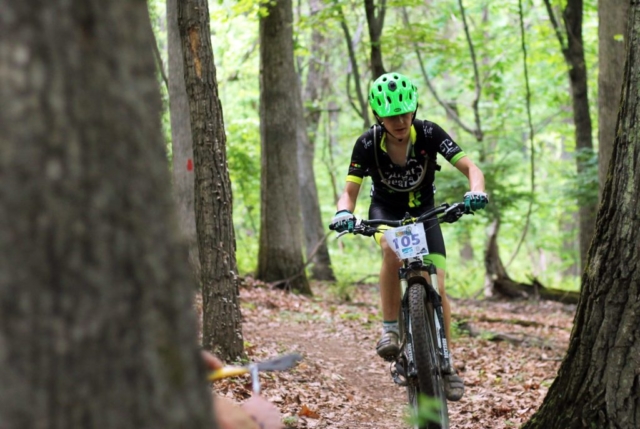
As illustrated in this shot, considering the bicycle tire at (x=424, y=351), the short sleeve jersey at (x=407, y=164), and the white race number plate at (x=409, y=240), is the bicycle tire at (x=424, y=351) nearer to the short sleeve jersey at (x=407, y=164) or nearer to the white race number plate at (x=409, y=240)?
the white race number plate at (x=409, y=240)

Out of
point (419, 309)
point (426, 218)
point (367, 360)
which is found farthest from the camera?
point (367, 360)

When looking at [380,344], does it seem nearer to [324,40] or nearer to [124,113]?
[124,113]

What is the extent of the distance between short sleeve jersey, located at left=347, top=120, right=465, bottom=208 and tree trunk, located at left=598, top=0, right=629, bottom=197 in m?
5.92

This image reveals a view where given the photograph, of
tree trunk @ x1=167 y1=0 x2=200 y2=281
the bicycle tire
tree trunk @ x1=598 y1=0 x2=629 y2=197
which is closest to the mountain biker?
the bicycle tire

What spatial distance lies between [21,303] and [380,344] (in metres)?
3.92

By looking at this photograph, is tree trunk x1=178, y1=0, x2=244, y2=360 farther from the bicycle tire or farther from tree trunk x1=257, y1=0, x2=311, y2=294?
tree trunk x1=257, y1=0, x2=311, y2=294

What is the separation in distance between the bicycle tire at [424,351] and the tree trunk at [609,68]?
22.0 ft

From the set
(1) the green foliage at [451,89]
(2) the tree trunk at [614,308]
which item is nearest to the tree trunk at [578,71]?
(1) the green foliage at [451,89]

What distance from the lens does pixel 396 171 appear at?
18.5 ft

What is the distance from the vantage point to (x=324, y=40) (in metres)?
22.8

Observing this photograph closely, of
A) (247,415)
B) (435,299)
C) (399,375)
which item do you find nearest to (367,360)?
(399,375)

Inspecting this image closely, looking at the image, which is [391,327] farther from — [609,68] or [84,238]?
[609,68]

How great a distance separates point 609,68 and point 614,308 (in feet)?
26.0

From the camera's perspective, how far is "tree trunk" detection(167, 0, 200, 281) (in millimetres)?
10695
